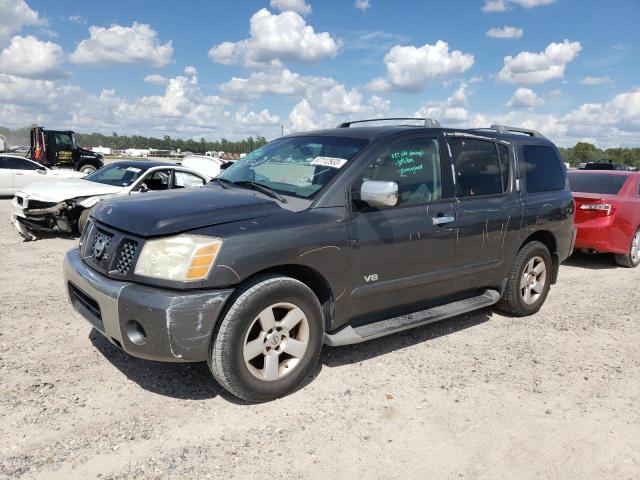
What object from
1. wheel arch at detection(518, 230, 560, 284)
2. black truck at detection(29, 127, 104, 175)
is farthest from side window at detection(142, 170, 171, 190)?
black truck at detection(29, 127, 104, 175)

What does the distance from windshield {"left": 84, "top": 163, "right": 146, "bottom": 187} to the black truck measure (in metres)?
14.3

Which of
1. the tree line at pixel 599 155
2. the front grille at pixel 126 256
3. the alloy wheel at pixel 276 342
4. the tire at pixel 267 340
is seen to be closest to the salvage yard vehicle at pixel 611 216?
the tire at pixel 267 340

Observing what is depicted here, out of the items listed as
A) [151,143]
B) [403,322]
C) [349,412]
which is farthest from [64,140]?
[151,143]

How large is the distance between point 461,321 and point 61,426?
3705 millimetres

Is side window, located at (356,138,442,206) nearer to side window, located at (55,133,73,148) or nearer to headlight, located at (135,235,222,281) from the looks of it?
headlight, located at (135,235,222,281)

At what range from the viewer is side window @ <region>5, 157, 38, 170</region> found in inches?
643

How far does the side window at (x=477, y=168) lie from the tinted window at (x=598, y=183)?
413 centimetres

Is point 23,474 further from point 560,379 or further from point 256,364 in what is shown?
point 560,379

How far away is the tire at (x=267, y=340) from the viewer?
3.15 m

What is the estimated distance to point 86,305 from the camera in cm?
354

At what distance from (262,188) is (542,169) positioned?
10.7 ft

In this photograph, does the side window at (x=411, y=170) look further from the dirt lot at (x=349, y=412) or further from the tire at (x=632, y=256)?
the tire at (x=632, y=256)

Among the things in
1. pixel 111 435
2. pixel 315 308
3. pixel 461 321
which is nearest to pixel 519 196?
pixel 461 321

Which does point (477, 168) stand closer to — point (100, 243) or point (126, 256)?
point (126, 256)
